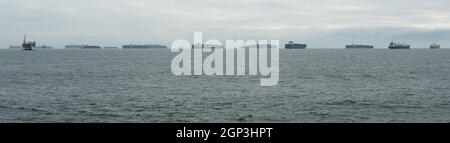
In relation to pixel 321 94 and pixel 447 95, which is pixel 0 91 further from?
pixel 447 95

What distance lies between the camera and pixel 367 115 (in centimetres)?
4134

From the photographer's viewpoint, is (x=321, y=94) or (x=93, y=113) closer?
(x=93, y=113)

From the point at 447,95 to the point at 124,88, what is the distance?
37649 mm

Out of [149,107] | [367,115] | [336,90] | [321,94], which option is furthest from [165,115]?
[336,90]

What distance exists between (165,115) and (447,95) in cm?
3216

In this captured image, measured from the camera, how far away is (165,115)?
134ft

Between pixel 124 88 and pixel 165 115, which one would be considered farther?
pixel 124 88
